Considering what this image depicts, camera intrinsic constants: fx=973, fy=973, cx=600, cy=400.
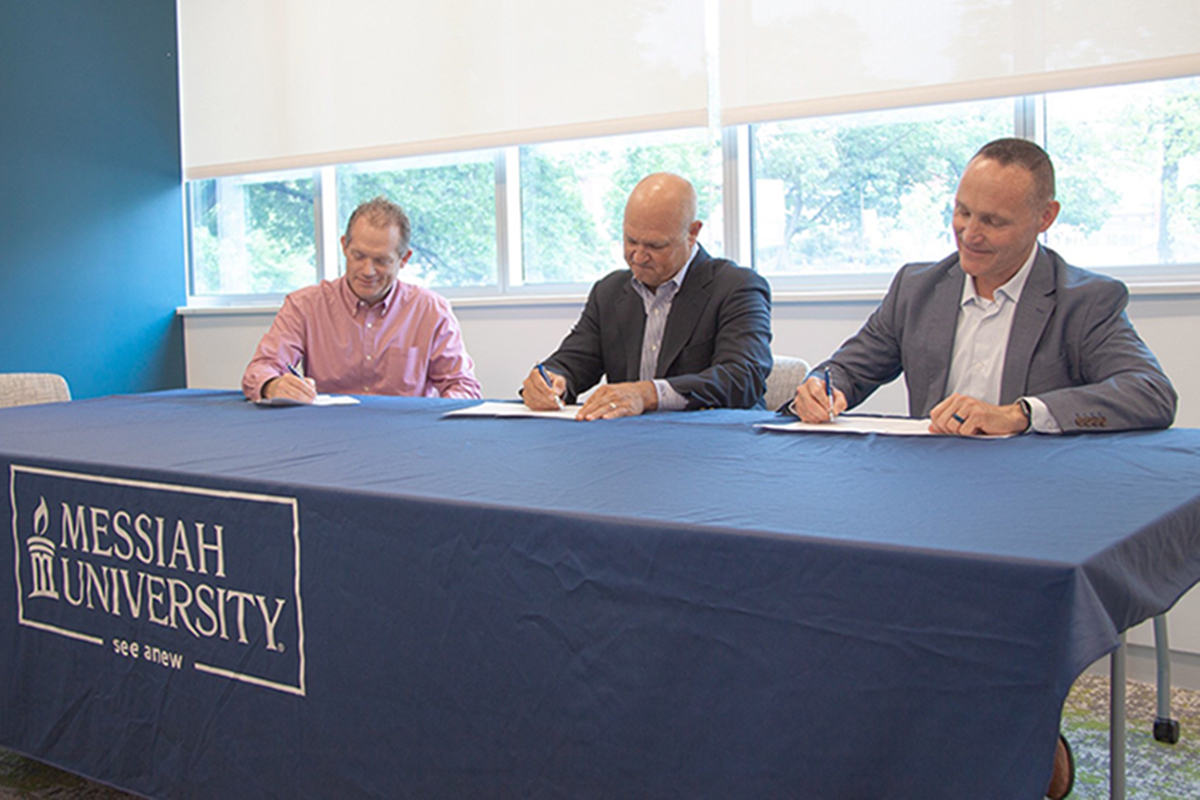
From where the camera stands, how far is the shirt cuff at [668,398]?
85.6 inches

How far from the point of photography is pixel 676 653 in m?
1.00

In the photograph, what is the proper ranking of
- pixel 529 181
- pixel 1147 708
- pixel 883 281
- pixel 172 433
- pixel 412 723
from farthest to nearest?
pixel 529 181, pixel 883 281, pixel 1147 708, pixel 172 433, pixel 412 723

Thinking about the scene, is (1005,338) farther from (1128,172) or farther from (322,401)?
(322,401)

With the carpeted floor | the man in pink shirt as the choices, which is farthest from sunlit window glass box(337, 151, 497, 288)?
the carpeted floor

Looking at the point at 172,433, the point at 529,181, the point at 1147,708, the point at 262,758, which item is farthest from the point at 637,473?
the point at 529,181

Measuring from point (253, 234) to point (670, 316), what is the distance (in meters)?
2.92

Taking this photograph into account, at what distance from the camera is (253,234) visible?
4.75m

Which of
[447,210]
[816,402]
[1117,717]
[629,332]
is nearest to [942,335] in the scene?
[816,402]

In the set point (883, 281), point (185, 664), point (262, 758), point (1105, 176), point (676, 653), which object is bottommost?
point (262, 758)

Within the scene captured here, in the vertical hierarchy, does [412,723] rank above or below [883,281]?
below

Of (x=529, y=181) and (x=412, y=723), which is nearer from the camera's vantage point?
(x=412, y=723)

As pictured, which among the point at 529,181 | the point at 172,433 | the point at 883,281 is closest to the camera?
the point at 172,433

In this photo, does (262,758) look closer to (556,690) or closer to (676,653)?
(556,690)

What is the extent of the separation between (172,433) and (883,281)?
7.56 ft
